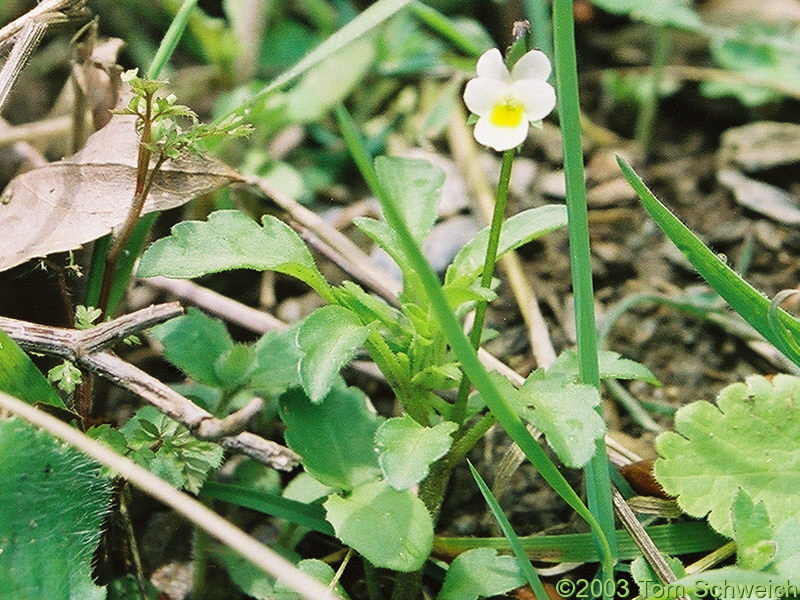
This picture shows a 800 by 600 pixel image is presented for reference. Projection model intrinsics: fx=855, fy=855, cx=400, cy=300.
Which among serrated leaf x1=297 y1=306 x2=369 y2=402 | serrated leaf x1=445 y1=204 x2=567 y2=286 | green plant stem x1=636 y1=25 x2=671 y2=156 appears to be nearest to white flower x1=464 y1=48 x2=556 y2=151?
serrated leaf x1=445 y1=204 x2=567 y2=286

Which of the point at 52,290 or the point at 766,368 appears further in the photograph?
the point at 766,368

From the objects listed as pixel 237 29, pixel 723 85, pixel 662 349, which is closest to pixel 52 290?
→ pixel 237 29

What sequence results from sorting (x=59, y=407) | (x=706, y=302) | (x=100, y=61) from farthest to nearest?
(x=706, y=302)
(x=100, y=61)
(x=59, y=407)

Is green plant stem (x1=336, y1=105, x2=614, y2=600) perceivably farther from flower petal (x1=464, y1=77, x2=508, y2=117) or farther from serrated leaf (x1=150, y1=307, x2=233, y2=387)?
serrated leaf (x1=150, y1=307, x2=233, y2=387)

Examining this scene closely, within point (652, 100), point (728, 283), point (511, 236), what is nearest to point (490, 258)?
point (511, 236)

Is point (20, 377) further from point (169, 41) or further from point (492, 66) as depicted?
point (492, 66)

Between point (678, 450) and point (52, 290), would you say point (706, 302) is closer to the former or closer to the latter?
point (678, 450)
